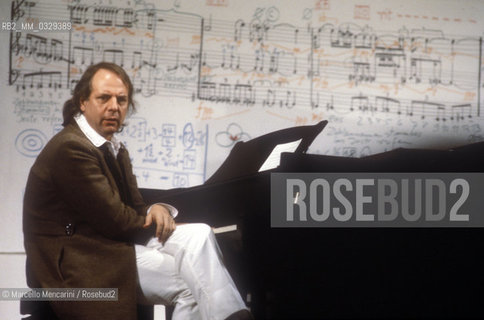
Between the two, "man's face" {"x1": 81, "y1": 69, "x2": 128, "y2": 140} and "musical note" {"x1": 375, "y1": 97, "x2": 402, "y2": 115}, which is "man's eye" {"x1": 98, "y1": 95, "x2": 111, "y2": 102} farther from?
"musical note" {"x1": 375, "y1": 97, "x2": 402, "y2": 115}

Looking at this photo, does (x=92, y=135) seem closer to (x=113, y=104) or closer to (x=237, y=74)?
(x=113, y=104)

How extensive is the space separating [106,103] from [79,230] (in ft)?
2.05

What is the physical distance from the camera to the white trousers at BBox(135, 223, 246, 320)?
1.73 m

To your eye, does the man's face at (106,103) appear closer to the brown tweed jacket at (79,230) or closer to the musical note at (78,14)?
the brown tweed jacket at (79,230)

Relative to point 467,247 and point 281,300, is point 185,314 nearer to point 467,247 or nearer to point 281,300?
point 281,300

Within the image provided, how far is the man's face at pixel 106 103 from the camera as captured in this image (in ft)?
7.27

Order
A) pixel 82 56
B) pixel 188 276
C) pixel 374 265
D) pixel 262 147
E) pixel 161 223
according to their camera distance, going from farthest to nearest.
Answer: pixel 82 56 < pixel 262 147 < pixel 161 223 < pixel 188 276 < pixel 374 265

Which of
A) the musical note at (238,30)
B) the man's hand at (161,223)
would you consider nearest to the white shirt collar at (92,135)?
the man's hand at (161,223)

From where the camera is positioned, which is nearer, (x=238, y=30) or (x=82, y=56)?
(x=82, y=56)

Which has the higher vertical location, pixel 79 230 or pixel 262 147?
pixel 262 147

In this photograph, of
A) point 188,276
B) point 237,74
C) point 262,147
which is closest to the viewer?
point 188,276

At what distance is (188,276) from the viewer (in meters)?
1.79

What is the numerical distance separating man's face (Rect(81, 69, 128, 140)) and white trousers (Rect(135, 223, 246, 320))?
567 millimetres

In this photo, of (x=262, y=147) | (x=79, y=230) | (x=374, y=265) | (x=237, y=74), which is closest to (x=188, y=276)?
(x=79, y=230)
